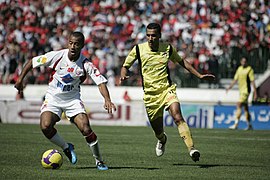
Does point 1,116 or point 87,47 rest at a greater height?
point 87,47

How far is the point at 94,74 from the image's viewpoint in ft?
34.9

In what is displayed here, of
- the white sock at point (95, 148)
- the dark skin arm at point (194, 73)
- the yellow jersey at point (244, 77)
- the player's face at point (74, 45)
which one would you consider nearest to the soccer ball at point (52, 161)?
the white sock at point (95, 148)

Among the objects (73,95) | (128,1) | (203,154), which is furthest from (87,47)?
(73,95)

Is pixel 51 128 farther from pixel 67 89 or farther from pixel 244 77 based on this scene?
pixel 244 77

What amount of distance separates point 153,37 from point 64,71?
202cm

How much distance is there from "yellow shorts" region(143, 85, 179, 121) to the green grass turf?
2.96ft

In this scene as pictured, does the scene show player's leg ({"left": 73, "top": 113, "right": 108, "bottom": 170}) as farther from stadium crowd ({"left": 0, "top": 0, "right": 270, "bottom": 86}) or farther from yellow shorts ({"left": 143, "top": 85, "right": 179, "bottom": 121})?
stadium crowd ({"left": 0, "top": 0, "right": 270, "bottom": 86})

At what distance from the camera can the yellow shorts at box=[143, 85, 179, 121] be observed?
12.1 metres

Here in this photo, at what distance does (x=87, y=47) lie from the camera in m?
31.0

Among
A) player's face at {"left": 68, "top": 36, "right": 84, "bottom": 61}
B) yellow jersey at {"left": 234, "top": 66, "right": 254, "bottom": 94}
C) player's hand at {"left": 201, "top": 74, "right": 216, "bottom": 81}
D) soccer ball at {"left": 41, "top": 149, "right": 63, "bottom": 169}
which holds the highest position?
player's face at {"left": 68, "top": 36, "right": 84, "bottom": 61}

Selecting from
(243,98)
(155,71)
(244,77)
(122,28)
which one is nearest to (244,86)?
(244,77)

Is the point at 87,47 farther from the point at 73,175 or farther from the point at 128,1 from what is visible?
the point at 73,175

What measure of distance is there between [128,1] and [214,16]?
462 cm

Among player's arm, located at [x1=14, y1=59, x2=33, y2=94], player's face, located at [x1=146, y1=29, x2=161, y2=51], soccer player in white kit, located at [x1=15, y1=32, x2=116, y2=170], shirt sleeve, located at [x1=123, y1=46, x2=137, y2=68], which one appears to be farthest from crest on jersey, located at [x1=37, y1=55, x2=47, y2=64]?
player's face, located at [x1=146, y1=29, x2=161, y2=51]
